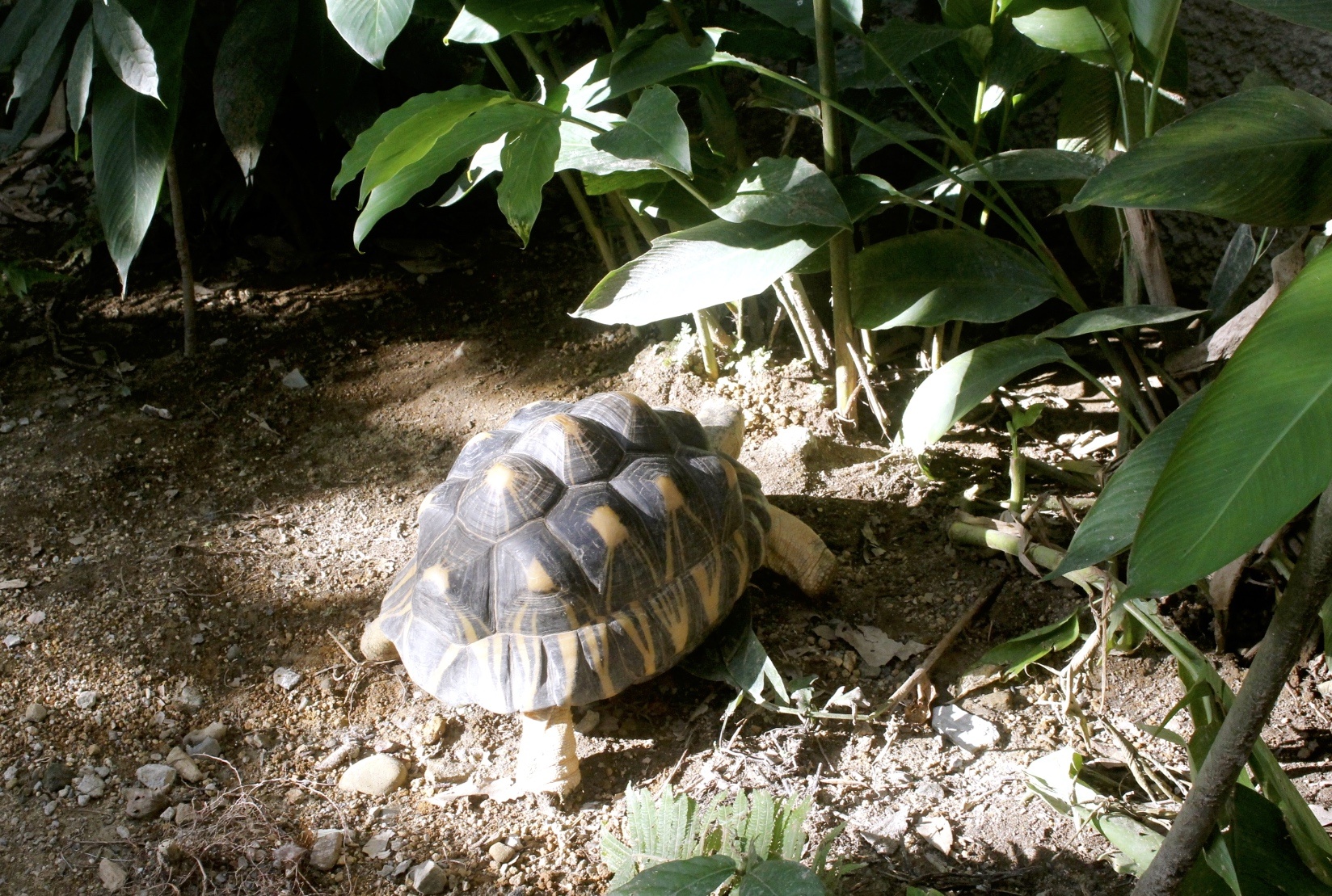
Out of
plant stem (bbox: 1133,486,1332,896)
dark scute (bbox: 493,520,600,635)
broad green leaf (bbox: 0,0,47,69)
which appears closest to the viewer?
plant stem (bbox: 1133,486,1332,896)

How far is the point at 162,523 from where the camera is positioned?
2.37 m

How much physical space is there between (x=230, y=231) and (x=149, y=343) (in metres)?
0.54

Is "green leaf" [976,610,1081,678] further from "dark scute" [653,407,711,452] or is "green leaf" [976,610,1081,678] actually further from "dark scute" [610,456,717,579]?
"dark scute" [653,407,711,452]

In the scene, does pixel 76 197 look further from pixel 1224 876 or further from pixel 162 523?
pixel 1224 876

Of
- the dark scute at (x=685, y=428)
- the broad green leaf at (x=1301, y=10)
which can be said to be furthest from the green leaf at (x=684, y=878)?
the broad green leaf at (x=1301, y=10)

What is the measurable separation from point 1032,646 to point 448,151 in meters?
1.36

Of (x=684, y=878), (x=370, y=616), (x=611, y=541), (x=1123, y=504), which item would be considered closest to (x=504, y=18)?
(x=611, y=541)

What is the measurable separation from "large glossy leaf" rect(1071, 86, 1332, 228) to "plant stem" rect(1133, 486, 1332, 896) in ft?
1.50

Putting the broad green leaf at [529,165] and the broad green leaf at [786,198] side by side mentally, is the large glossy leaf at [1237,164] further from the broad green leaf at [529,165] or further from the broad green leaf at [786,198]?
the broad green leaf at [529,165]

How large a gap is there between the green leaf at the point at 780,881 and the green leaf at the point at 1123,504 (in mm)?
491

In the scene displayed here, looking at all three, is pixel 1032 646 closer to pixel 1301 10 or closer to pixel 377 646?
pixel 1301 10

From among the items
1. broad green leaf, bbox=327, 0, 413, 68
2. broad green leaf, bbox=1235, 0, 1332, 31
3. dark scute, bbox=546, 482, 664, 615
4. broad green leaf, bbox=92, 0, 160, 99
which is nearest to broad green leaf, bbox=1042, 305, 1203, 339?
broad green leaf, bbox=1235, 0, 1332, 31

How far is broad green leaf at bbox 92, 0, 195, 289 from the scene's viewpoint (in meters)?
2.32

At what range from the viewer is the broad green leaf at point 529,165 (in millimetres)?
1531
